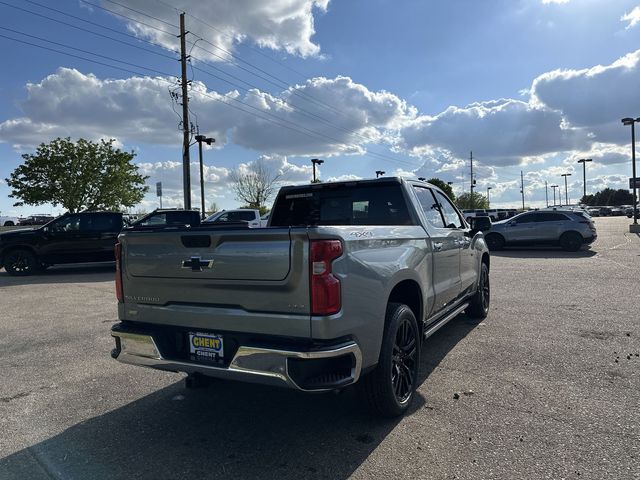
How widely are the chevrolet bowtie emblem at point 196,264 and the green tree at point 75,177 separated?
114ft

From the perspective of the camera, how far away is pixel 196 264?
331 centimetres

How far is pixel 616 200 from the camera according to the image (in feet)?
401

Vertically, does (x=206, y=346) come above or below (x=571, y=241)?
above

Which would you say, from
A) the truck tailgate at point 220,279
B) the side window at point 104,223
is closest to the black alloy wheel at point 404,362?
the truck tailgate at point 220,279

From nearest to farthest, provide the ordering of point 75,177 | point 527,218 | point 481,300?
point 481,300
point 527,218
point 75,177

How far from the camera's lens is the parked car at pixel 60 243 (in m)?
13.4

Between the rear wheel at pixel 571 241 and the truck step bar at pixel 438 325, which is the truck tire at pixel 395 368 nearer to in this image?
the truck step bar at pixel 438 325

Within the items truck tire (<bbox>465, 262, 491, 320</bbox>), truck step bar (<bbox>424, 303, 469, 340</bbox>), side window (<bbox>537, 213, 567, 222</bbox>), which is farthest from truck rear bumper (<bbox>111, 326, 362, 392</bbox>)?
side window (<bbox>537, 213, 567, 222</bbox>)

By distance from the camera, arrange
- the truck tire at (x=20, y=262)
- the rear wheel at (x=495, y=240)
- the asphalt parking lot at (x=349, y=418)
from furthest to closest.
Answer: the rear wheel at (x=495, y=240)
the truck tire at (x=20, y=262)
the asphalt parking lot at (x=349, y=418)

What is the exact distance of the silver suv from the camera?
57.2 ft

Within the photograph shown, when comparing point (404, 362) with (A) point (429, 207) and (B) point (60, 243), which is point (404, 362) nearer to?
(A) point (429, 207)

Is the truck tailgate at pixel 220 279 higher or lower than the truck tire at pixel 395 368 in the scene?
higher

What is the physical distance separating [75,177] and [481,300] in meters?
34.2

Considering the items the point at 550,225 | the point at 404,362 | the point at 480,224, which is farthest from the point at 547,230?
the point at 404,362
